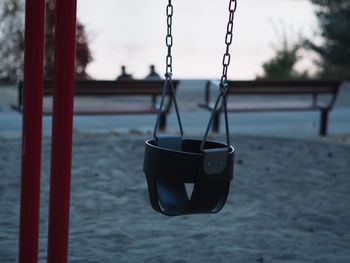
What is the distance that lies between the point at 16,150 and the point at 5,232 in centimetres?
219

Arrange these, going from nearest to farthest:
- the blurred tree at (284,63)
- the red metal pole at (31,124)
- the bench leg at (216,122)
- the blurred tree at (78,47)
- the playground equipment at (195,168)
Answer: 1. the playground equipment at (195,168)
2. the red metal pole at (31,124)
3. the bench leg at (216,122)
4. the blurred tree at (78,47)
5. the blurred tree at (284,63)

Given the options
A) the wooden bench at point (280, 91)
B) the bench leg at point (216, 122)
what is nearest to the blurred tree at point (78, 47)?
the wooden bench at point (280, 91)

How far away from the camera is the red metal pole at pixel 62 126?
2762mm

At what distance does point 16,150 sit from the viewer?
6332 millimetres

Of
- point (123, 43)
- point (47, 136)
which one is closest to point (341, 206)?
point (47, 136)

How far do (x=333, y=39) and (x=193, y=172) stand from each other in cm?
1620

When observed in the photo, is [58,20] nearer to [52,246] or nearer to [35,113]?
[35,113]

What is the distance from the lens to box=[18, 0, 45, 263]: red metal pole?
3.02 meters

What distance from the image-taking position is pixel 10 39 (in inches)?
550

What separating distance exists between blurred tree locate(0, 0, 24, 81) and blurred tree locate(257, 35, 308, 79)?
575 cm

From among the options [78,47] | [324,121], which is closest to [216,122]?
[324,121]

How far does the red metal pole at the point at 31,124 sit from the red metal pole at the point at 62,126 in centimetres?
25

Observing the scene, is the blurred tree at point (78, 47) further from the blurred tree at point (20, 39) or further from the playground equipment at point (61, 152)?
the playground equipment at point (61, 152)

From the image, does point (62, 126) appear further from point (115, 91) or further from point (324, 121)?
point (324, 121)
